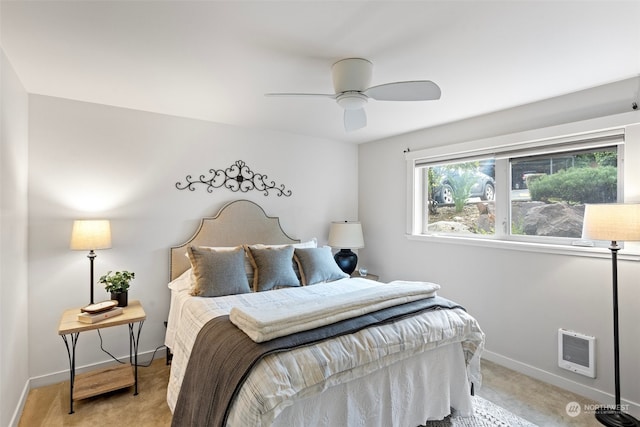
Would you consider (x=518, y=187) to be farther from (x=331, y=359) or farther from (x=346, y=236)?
(x=331, y=359)

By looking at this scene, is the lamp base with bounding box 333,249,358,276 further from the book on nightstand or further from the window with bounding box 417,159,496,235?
the book on nightstand

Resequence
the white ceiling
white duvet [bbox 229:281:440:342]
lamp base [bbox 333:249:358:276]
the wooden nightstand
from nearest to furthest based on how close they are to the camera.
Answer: the white ceiling
white duvet [bbox 229:281:440:342]
the wooden nightstand
lamp base [bbox 333:249:358:276]

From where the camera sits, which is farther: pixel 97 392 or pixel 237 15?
pixel 97 392

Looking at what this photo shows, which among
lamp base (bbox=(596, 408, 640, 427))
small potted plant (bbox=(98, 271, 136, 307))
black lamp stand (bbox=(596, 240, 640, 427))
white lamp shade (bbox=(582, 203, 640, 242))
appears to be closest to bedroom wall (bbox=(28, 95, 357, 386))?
small potted plant (bbox=(98, 271, 136, 307))

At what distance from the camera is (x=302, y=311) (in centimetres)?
179

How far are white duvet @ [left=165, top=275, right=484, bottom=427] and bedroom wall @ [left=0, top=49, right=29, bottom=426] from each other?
3.11 feet

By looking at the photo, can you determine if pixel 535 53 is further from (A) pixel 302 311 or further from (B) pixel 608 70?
(A) pixel 302 311

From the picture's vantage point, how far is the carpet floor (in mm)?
2117

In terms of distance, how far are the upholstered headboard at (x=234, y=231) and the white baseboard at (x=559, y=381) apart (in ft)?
7.85

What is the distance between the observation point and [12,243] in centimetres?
208

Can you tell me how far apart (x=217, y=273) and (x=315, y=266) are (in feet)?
3.08

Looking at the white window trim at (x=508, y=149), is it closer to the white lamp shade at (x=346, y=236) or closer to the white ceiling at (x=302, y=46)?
the white ceiling at (x=302, y=46)

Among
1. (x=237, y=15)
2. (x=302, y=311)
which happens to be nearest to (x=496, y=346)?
(x=302, y=311)

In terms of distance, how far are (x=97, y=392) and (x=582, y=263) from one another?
3.79 m
